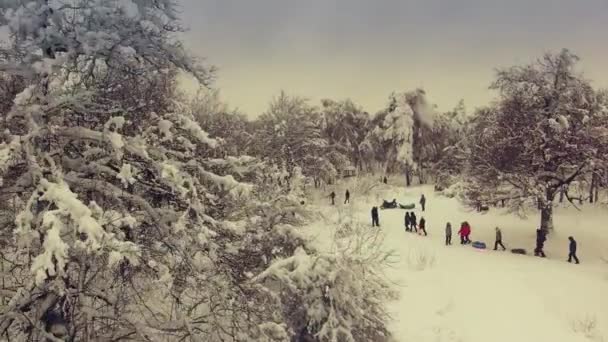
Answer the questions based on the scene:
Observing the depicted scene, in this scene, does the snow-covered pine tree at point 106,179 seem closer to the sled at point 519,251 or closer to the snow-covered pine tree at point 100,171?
the snow-covered pine tree at point 100,171

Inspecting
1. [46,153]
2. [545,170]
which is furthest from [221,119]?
[46,153]

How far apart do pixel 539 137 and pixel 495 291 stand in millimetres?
10153

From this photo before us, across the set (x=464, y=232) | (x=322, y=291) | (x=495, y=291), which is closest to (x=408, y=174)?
(x=464, y=232)

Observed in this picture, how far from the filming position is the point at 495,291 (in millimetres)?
16781

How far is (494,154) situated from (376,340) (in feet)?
59.5

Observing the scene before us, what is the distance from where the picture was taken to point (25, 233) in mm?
5578

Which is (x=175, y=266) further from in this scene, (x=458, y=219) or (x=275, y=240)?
(x=458, y=219)

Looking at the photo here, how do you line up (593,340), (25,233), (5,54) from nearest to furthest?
(25,233), (5,54), (593,340)

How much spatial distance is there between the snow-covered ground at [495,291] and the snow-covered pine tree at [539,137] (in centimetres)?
312

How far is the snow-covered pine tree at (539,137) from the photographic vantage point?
78.8 feet

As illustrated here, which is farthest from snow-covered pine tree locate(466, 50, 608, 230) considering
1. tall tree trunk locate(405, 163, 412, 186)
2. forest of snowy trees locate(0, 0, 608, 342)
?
tall tree trunk locate(405, 163, 412, 186)

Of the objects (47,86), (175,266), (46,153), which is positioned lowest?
(175,266)

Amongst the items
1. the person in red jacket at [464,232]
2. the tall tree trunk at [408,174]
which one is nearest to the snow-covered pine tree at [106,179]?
the person in red jacket at [464,232]

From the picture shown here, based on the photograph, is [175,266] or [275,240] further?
[275,240]
